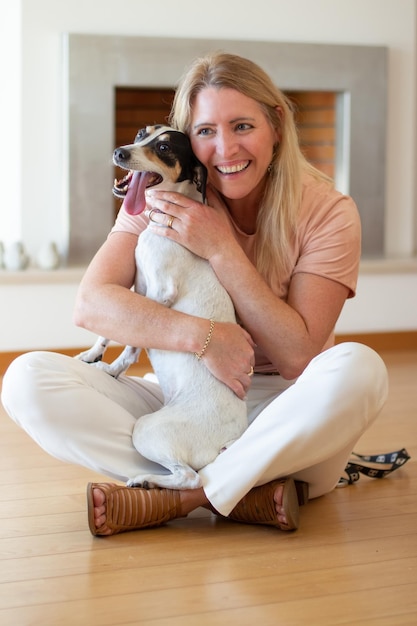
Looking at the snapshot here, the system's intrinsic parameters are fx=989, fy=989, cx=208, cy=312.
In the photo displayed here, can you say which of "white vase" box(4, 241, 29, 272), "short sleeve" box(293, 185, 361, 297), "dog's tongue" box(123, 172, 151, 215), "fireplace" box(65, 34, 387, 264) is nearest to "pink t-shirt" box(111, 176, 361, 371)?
"short sleeve" box(293, 185, 361, 297)

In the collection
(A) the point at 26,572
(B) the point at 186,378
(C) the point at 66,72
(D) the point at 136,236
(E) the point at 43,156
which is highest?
(C) the point at 66,72

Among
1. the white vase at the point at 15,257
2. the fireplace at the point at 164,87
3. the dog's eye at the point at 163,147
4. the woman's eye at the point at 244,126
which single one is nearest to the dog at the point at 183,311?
the dog's eye at the point at 163,147

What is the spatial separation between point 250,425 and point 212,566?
0.97 ft

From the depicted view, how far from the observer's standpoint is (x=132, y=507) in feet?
Result: 6.54

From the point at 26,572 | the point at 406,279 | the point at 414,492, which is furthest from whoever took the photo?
the point at 406,279

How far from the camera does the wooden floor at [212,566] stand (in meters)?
1.66

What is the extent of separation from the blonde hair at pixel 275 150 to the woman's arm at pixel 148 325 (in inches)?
9.3

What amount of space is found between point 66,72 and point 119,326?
7.79 ft

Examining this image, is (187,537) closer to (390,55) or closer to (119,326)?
(119,326)

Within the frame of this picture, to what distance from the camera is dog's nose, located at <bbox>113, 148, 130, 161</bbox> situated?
6.38 ft

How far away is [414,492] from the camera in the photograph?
240 centimetres

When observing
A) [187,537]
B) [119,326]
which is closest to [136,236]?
[119,326]

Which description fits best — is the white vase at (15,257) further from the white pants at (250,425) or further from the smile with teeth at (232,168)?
the smile with teeth at (232,168)

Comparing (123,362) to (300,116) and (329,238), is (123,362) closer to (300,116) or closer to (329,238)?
(329,238)
